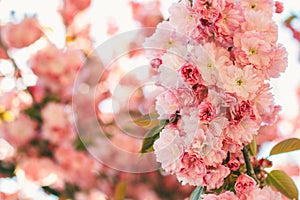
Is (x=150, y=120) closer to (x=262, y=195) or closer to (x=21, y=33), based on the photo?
(x=262, y=195)

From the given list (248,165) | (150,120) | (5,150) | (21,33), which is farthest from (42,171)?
(248,165)

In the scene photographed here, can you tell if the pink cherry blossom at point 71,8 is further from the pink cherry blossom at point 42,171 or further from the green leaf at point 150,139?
the green leaf at point 150,139

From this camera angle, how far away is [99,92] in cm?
120

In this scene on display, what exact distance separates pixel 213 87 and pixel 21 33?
0.76 m

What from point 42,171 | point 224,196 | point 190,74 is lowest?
point 42,171

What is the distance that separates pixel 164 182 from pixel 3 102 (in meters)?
0.36

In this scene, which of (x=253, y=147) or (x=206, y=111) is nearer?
(x=206, y=111)

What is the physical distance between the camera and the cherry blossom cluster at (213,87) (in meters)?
0.57

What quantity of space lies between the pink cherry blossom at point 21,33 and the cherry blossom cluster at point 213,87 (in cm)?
71

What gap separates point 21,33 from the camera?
1.25 metres

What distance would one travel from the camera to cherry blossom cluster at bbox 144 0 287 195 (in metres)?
0.57

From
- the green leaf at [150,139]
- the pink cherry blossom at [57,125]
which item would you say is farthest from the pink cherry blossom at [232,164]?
the pink cherry blossom at [57,125]

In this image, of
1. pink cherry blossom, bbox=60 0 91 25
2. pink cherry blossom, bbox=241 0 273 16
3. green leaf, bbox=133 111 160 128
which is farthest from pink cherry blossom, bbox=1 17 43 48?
pink cherry blossom, bbox=241 0 273 16

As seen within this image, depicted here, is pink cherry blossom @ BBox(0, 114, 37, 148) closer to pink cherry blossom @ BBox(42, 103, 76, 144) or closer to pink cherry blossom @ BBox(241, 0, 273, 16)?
pink cherry blossom @ BBox(42, 103, 76, 144)
